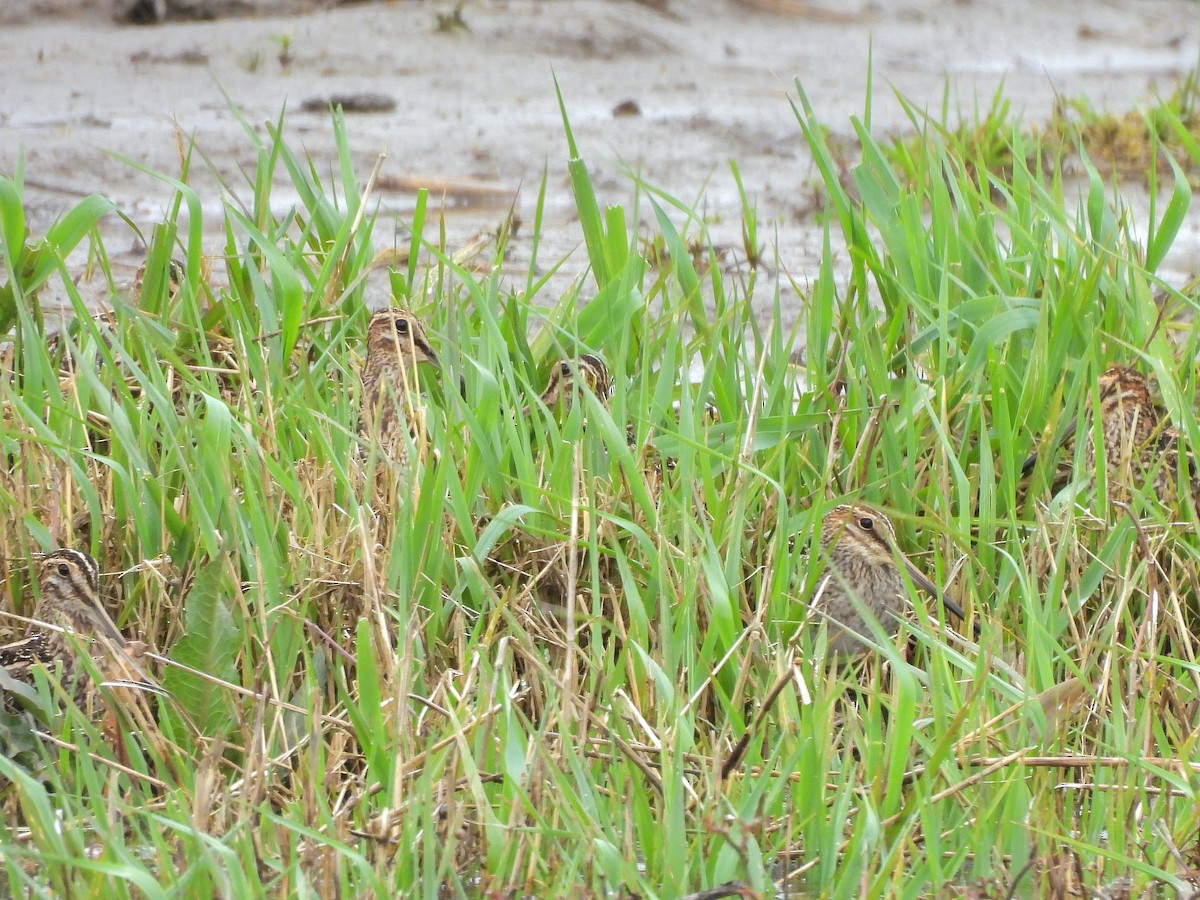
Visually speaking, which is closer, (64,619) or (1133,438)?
(64,619)

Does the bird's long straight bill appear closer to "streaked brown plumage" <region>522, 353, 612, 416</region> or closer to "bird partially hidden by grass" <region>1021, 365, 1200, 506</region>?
"bird partially hidden by grass" <region>1021, 365, 1200, 506</region>

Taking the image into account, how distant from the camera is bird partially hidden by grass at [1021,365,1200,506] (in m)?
4.36

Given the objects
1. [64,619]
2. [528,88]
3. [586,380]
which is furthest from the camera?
[528,88]

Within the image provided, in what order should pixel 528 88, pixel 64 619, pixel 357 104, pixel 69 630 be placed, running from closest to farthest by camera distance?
1. pixel 69 630
2. pixel 64 619
3. pixel 357 104
4. pixel 528 88

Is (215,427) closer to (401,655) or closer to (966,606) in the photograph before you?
(401,655)

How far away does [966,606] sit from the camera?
3.98m

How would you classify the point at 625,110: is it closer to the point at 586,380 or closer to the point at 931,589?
the point at 586,380

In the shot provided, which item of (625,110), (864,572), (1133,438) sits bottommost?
(864,572)

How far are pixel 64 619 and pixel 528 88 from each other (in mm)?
6903

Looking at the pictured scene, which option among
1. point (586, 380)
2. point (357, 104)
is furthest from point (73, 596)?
point (357, 104)

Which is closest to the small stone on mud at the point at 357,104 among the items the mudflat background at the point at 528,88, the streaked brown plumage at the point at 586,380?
the mudflat background at the point at 528,88

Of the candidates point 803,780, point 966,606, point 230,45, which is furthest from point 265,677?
point 230,45

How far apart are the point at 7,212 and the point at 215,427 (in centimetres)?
116

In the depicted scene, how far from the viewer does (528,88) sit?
10.1 meters
